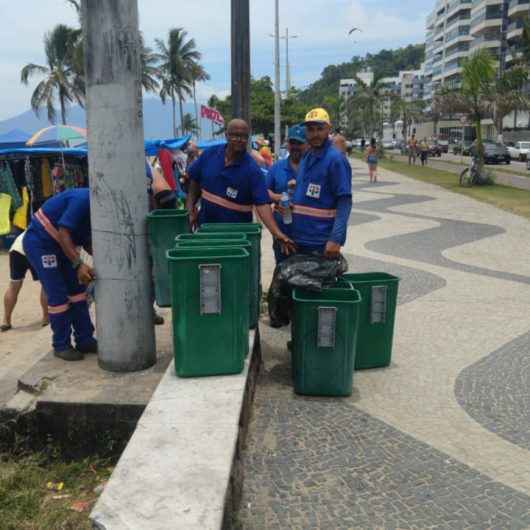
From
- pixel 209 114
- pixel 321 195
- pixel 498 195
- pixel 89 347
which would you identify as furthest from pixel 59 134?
pixel 498 195

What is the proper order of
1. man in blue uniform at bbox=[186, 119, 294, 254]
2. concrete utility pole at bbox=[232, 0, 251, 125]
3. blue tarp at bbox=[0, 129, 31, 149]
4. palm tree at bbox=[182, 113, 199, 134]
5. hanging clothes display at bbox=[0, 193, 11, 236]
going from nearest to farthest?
man in blue uniform at bbox=[186, 119, 294, 254] < concrete utility pole at bbox=[232, 0, 251, 125] < hanging clothes display at bbox=[0, 193, 11, 236] < blue tarp at bbox=[0, 129, 31, 149] < palm tree at bbox=[182, 113, 199, 134]

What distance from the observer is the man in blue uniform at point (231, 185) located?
4.77 m

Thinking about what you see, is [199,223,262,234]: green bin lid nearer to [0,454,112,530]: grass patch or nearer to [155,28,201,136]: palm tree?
[0,454,112,530]: grass patch

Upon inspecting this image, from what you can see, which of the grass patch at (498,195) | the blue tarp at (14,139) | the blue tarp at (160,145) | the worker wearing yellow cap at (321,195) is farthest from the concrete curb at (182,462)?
the grass patch at (498,195)

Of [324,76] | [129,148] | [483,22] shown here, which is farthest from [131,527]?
[324,76]

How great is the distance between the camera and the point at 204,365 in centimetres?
374

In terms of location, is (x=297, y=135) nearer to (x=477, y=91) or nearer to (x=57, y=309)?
(x=57, y=309)

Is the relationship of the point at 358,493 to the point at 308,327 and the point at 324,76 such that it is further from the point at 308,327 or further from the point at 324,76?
the point at 324,76

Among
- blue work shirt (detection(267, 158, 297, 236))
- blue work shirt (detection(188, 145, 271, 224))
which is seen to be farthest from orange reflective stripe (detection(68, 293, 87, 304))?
blue work shirt (detection(267, 158, 297, 236))

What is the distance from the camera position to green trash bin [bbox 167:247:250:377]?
362 centimetres

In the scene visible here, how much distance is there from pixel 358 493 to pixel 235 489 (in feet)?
2.24

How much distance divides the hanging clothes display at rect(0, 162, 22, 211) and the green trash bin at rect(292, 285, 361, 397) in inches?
331

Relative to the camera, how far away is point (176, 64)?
61031 mm

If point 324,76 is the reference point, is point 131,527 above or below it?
below
